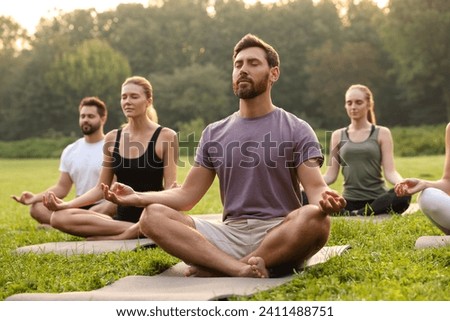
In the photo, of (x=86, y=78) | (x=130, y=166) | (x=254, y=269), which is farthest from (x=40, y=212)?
(x=86, y=78)

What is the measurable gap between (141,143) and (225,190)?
190cm

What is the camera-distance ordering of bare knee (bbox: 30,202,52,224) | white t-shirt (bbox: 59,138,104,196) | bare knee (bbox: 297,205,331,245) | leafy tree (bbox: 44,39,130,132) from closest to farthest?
bare knee (bbox: 297,205,331,245) → white t-shirt (bbox: 59,138,104,196) → bare knee (bbox: 30,202,52,224) → leafy tree (bbox: 44,39,130,132)

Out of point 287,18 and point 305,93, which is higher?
point 287,18

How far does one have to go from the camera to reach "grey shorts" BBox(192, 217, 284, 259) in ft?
15.3

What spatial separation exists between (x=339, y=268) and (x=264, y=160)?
0.80 meters

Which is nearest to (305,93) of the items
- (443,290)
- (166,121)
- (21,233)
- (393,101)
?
(393,101)

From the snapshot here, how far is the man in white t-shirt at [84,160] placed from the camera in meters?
7.79

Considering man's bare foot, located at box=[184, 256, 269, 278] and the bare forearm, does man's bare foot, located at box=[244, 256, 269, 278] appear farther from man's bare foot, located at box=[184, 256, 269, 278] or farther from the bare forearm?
the bare forearm

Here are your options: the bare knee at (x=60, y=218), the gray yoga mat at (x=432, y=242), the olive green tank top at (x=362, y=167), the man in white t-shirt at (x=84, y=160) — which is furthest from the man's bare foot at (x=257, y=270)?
the olive green tank top at (x=362, y=167)

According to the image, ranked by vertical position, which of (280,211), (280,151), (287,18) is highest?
(287,18)

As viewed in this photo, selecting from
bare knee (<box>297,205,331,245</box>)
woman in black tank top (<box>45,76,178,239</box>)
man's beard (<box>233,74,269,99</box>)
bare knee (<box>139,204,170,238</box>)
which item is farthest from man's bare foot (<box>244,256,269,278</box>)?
woman in black tank top (<box>45,76,178,239</box>)

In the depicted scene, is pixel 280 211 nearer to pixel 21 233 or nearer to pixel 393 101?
pixel 21 233

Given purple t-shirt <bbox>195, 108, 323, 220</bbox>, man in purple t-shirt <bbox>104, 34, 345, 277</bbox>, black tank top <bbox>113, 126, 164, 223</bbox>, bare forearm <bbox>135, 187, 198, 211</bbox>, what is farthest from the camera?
black tank top <bbox>113, 126, 164, 223</bbox>

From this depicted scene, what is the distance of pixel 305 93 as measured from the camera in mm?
48875
